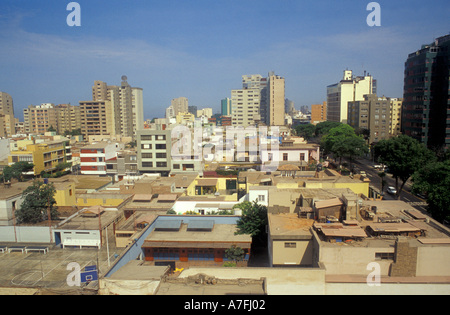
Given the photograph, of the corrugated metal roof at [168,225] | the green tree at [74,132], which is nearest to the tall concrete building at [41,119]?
the green tree at [74,132]

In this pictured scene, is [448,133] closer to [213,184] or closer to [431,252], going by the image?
[213,184]

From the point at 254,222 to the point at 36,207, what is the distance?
9.17 meters

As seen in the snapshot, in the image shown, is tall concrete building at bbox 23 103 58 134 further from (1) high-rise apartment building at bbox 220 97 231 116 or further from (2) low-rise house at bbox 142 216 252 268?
(1) high-rise apartment building at bbox 220 97 231 116

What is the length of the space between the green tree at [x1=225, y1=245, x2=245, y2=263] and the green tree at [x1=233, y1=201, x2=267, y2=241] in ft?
2.81

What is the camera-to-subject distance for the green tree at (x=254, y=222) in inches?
406

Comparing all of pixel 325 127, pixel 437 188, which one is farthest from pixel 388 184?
pixel 325 127

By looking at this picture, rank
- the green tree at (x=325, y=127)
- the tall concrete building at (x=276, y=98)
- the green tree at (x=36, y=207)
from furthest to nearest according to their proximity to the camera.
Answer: the tall concrete building at (x=276, y=98) → the green tree at (x=325, y=127) → the green tree at (x=36, y=207)

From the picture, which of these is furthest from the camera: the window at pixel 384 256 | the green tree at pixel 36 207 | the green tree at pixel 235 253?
the green tree at pixel 36 207

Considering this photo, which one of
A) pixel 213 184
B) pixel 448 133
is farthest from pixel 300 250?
pixel 448 133

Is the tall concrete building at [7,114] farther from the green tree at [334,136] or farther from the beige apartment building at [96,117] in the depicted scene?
the green tree at [334,136]

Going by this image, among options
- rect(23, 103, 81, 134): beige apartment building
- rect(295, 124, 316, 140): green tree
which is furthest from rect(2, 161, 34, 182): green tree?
rect(295, 124, 316, 140): green tree

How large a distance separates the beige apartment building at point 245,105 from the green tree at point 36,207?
145 ft

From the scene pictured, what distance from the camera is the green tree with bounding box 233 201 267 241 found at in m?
10.3
